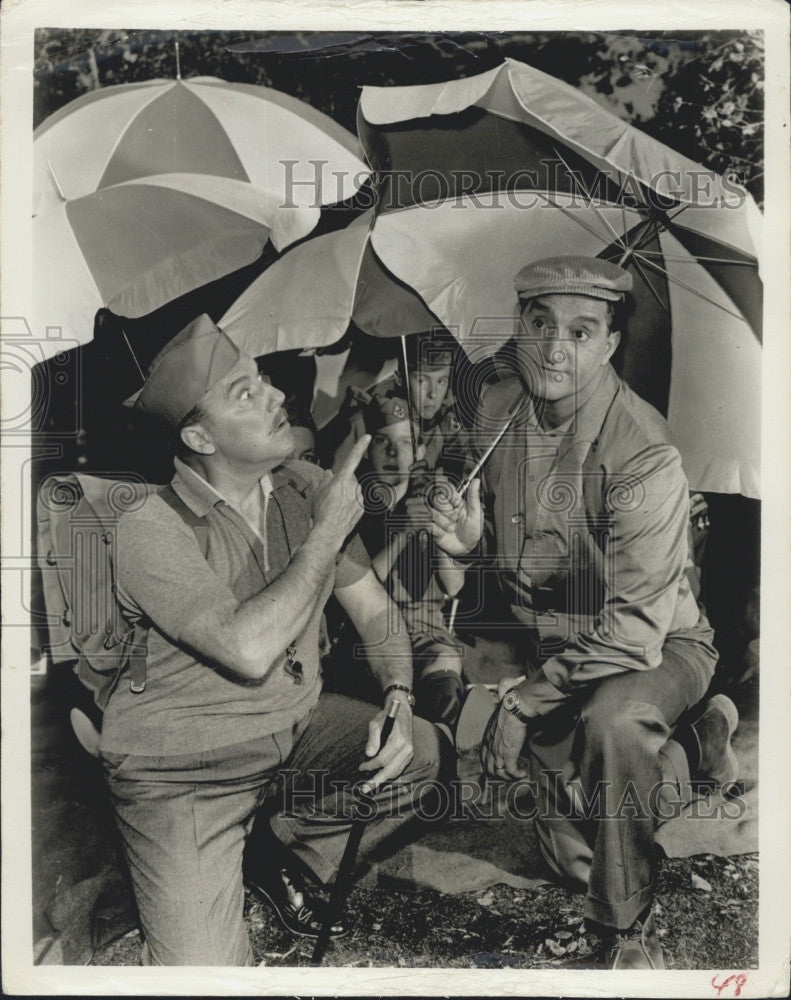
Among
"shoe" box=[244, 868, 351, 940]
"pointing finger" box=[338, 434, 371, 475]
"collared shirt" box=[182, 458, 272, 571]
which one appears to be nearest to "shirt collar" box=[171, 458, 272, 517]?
"collared shirt" box=[182, 458, 272, 571]

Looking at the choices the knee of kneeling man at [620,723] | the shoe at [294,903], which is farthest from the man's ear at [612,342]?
the shoe at [294,903]

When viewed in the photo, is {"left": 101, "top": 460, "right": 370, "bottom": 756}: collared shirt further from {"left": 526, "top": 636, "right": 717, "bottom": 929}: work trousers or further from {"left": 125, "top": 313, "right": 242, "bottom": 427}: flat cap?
{"left": 526, "top": 636, "right": 717, "bottom": 929}: work trousers

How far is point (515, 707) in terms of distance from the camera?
4.28m

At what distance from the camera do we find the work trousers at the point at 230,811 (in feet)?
13.5

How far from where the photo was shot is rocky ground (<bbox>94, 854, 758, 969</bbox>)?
169 inches

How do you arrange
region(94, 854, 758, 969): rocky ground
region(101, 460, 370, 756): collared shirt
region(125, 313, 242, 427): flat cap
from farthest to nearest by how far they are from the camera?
region(94, 854, 758, 969): rocky ground, region(125, 313, 242, 427): flat cap, region(101, 460, 370, 756): collared shirt

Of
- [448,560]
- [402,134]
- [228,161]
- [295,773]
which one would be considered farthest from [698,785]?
[228,161]

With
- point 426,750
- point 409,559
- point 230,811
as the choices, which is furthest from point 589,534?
point 230,811

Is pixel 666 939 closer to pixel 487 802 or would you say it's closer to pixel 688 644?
pixel 487 802

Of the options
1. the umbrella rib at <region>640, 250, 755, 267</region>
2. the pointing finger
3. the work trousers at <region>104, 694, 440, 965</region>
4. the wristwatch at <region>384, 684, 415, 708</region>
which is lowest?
the work trousers at <region>104, 694, 440, 965</region>

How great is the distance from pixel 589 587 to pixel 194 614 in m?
1.56

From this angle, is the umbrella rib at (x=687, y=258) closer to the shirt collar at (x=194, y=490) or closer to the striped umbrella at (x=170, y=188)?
the striped umbrella at (x=170, y=188)

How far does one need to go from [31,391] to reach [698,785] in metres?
3.18

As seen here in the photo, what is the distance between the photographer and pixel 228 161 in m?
4.28
